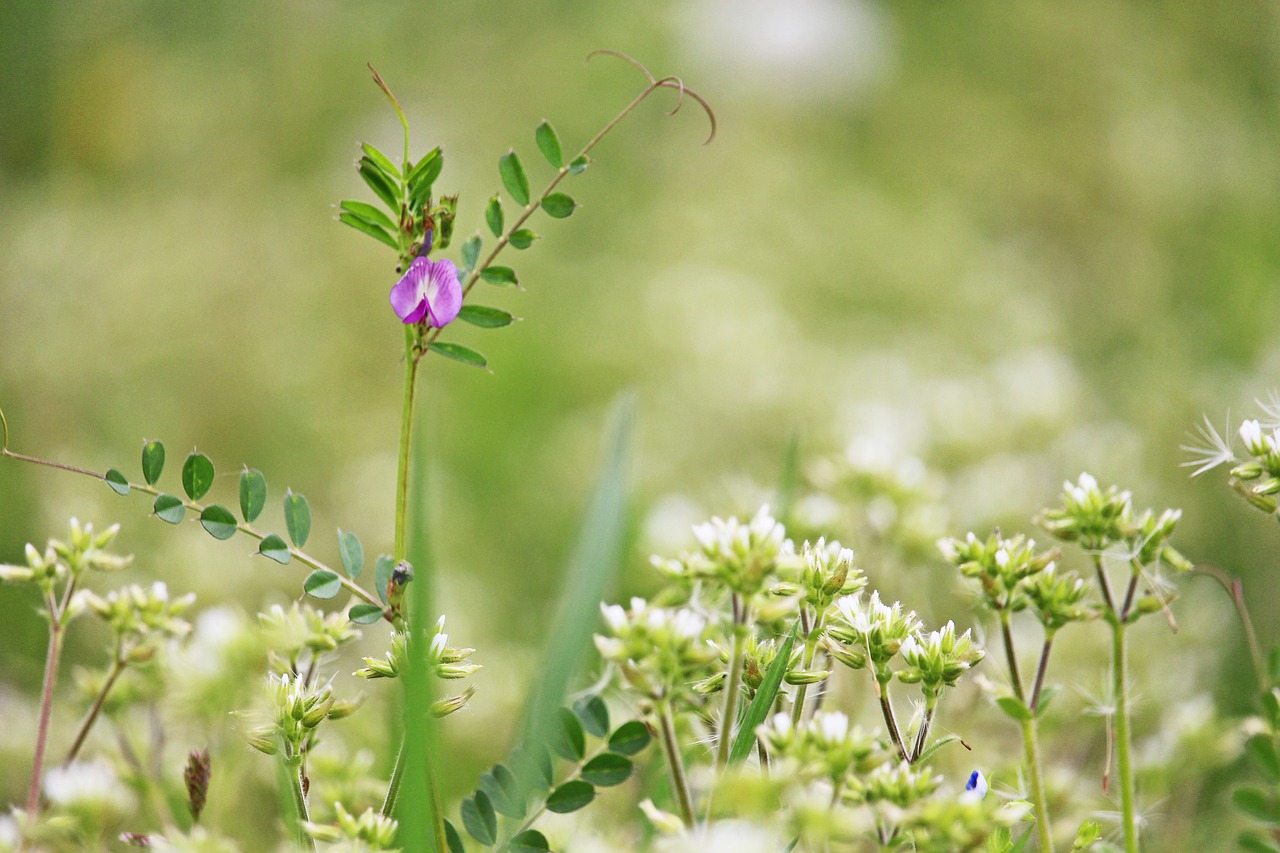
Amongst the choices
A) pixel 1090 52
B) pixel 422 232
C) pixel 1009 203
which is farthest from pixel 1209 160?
pixel 422 232

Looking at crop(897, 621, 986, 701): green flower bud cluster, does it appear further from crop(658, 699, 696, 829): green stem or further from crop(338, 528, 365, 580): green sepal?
crop(338, 528, 365, 580): green sepal

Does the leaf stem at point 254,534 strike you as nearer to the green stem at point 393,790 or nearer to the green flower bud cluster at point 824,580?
the green stem at point 393,790

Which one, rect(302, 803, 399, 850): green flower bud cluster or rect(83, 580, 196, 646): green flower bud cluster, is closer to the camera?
rect(302, 803, 399, 850): green flower bud cluster

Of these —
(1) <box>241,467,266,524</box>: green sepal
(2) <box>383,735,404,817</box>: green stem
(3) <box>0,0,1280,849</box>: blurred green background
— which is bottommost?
(2) <box>383,735,404,817</box>: green stem

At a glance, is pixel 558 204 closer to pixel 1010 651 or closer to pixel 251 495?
pixel 251 495

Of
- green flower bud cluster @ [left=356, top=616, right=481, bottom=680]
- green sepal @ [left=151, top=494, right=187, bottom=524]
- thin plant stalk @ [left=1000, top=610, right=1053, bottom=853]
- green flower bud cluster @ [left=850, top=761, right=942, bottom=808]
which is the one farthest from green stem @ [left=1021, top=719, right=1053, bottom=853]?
green sepal @ [left=151, top=494, right=187, bottom=524]

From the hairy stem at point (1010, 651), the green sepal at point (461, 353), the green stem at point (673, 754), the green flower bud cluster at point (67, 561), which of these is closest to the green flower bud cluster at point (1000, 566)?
the hairy stem at point (1010, 651)

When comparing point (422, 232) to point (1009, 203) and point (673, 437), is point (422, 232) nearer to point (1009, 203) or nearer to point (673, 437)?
point (673, 437)
